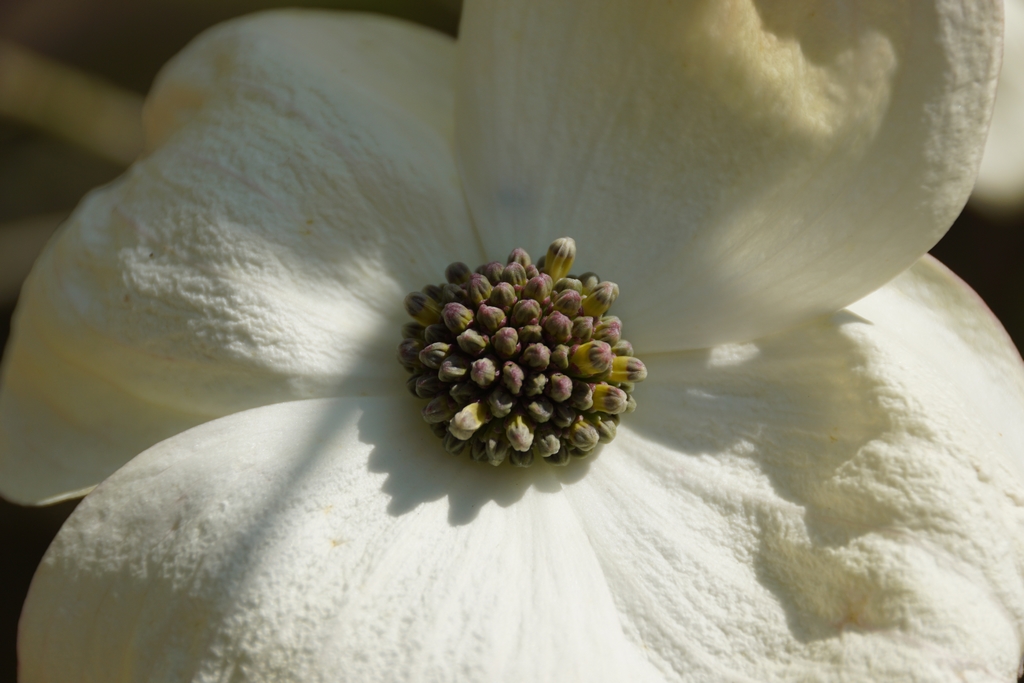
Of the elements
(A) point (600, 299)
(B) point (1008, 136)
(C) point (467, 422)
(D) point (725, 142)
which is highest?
(B) point (1008, 136)

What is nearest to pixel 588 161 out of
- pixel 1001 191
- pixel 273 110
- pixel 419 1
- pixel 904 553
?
pixel 273 110

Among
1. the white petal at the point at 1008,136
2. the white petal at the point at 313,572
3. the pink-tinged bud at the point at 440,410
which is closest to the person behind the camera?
the white petal at the point at 313,572

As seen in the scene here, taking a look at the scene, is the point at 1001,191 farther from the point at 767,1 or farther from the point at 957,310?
the point at 767,1

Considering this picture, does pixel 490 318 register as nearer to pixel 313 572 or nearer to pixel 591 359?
pixel 591 359

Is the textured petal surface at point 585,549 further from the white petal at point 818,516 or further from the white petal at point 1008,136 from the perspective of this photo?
the white petal at point 1008,136

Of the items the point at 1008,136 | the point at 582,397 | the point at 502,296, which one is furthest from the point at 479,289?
the point at 1008,136

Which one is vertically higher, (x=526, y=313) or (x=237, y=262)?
(x=526, y=313)

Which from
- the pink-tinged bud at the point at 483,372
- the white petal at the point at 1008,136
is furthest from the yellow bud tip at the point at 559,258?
the white petal at the point at 1008,136
